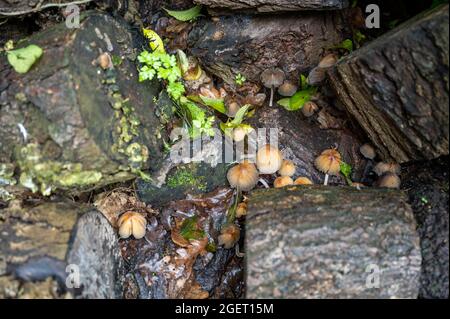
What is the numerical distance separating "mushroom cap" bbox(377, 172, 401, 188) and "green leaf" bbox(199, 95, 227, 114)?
6.29 feet

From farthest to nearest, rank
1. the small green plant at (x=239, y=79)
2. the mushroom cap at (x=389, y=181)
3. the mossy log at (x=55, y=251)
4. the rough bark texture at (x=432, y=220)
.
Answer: the small green plant at (x=239, y=79) → the mushroom cap at (x=389, y=181) → the rough bark texture at (x=432, y=220) → the mossy log at (x=55, y=251)

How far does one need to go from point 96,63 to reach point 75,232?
61.5 inches

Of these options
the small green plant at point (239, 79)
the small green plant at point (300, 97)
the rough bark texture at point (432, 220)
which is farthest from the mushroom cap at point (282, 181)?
the small green plant at point (239, 79)

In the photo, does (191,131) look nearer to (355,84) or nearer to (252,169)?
(252,169)

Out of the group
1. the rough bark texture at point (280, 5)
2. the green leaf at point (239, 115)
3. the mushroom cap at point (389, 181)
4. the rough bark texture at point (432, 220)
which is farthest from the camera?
the green leaf at point (239, 115)

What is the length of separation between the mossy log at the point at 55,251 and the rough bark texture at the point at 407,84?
9.35 feet

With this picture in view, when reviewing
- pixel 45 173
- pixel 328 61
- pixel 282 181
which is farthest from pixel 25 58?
pixel 328 61

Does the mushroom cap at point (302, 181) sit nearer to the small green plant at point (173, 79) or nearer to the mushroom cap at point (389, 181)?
the mushroom cap at point (389, 181)

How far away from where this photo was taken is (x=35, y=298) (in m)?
3.51

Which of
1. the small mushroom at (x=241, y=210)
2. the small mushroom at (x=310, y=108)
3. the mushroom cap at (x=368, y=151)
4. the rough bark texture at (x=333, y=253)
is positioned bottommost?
the rough bark texture at (x=333, y=253)

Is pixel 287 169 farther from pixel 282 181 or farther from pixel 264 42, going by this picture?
pixel 264 42

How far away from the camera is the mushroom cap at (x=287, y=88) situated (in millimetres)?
5137

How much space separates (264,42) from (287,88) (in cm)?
60

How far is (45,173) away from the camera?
398cm
